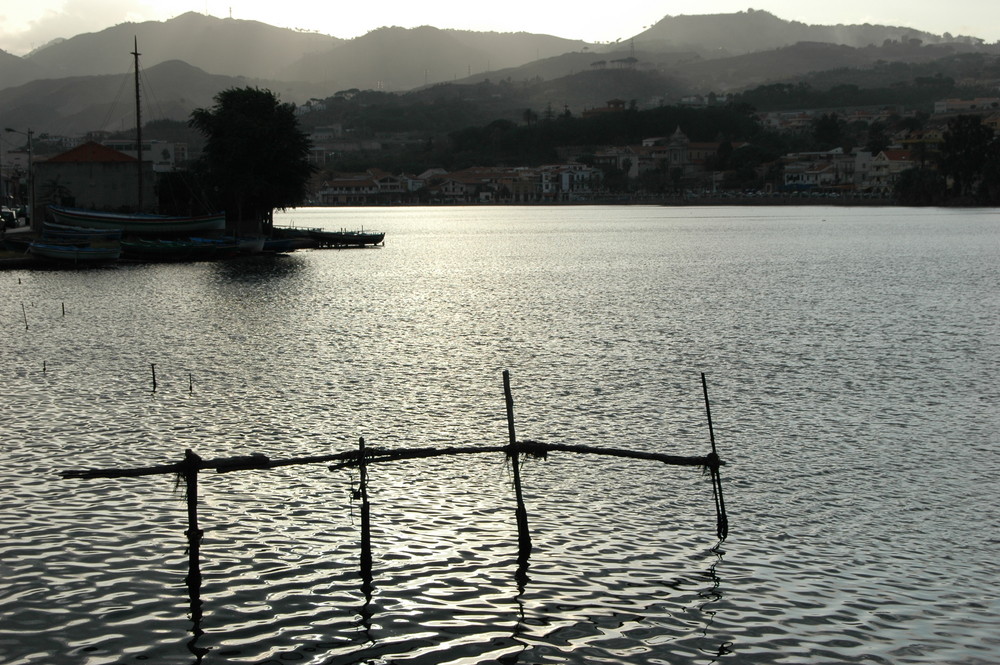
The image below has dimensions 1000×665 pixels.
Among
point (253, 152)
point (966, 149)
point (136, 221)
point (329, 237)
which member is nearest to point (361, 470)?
point (136, 221)

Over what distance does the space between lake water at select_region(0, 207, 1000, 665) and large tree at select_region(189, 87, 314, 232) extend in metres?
40.3

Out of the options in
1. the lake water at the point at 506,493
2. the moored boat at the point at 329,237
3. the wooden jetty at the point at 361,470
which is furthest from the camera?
the moored boat at the point at 329,237

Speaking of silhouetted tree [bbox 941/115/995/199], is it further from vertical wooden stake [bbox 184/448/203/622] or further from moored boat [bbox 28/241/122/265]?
vertical wooden stake [bbox 184/448/203/622]

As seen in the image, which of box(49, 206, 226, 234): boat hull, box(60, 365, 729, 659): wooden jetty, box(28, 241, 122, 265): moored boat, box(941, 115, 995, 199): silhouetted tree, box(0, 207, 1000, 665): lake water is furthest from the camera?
box(941, 115, 995, 199): silhouetted tree

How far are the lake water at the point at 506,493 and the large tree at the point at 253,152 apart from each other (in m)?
40.3

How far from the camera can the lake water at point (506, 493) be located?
13188 millimetres

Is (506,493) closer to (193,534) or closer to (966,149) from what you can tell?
(193,534)

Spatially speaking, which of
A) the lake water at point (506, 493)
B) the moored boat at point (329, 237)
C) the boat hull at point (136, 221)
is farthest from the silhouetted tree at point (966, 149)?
the lake water at point (506, 493)

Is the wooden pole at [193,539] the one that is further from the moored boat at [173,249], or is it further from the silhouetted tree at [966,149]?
the silhouetted tree at [966,149]

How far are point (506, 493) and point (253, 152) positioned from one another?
73450 millimetres

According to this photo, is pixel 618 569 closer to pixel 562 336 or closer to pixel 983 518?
pixel 983 518

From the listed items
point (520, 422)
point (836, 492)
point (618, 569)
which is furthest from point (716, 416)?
point (618, 569)

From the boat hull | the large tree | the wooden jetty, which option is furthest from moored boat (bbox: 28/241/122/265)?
the wooden jetty

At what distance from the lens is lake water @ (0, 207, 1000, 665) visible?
1319 cm
